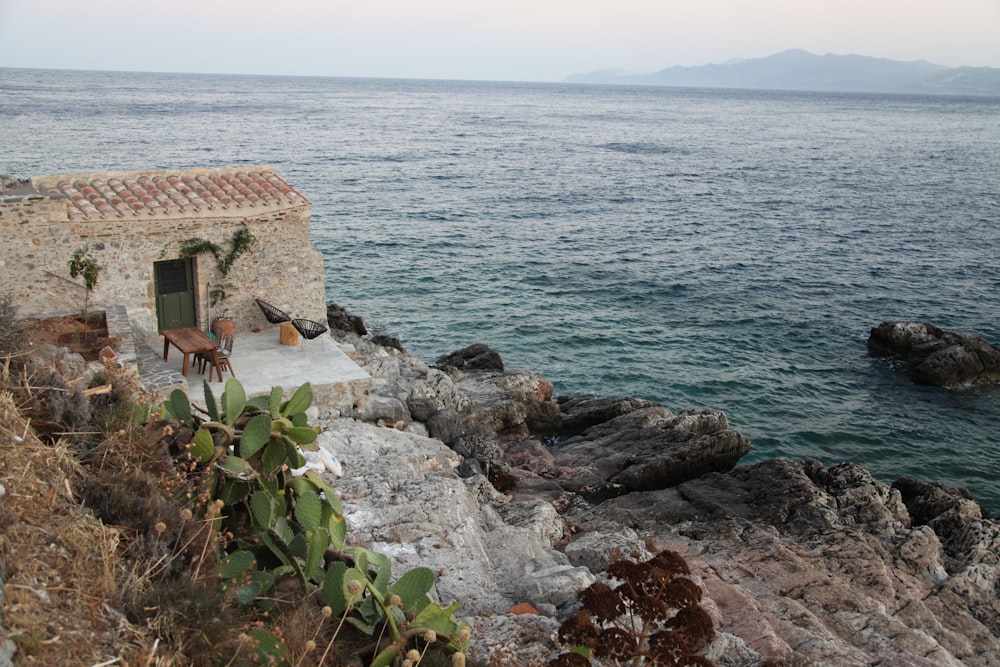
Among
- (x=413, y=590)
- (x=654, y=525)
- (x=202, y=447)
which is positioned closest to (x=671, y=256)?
(x=654, y=525)

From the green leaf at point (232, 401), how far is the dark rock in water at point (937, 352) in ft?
78.2

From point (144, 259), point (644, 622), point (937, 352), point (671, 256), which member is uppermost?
point (144, 259)

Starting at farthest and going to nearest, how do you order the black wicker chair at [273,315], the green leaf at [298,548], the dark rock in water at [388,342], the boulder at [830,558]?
1. the dark rock in water at [388,342]
2. the black wicker chair at [273,315]
3. the boulder at [830,558]
4. the green leaf at [298,548]

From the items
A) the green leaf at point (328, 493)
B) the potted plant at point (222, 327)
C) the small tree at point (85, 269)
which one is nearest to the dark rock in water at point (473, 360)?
the potted plant at point (222, 327)

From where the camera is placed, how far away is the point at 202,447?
808 cm

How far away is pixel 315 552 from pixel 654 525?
8617mm

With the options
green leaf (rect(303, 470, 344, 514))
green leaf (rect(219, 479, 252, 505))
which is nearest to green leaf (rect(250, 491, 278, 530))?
green leaf (rect(219, 479, 252, 505))

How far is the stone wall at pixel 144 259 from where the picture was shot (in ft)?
47.3

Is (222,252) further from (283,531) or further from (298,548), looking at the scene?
(298,548)

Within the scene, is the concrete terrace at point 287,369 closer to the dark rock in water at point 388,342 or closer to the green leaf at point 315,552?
the green leaf at point 315,552

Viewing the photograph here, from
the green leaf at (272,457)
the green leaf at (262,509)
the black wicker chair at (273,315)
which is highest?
the green leaf at (272,457)

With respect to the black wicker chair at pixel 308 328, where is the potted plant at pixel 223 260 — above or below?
above

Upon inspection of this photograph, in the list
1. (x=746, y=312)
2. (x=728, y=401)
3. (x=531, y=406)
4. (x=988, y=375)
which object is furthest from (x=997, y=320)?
(x=531, y=406)

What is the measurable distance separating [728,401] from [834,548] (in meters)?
11.3
